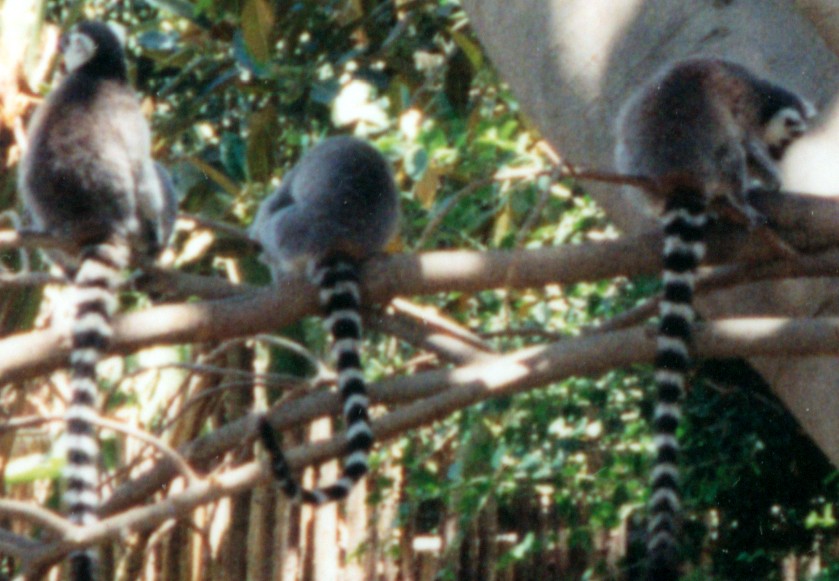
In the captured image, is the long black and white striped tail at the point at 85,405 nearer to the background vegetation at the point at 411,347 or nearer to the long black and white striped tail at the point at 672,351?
the background vegetation at the point at 411,347

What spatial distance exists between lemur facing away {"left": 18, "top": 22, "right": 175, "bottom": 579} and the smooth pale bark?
Result: 53.9 inches

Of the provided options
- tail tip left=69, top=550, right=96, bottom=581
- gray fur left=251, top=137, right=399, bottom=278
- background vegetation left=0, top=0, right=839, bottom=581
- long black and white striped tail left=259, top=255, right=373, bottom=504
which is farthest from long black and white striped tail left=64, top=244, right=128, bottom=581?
background vegetation left=0, top=0, right=839, bottom=581

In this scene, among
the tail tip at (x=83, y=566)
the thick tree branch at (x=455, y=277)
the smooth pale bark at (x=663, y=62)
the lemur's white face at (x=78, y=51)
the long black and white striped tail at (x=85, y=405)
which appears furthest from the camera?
the lemur's white face at (x=78, y=51)

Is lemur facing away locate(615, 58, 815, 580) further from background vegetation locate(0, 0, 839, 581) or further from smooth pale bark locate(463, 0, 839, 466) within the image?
background vegetation locate(0, 0, 839, 581)

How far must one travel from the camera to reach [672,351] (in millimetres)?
2941

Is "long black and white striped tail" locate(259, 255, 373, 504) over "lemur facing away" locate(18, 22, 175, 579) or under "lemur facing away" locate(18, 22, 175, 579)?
under

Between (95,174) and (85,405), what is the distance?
1268 millimetres

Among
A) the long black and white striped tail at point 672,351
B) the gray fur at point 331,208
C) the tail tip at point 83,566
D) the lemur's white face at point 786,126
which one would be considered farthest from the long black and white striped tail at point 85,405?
the lemur's white face at point 786,126

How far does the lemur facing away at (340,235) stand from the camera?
129 inches

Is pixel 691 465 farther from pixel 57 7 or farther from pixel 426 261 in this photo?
pixel 57 7

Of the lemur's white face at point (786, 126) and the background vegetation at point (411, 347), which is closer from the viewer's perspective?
the lemur's white face at point (786, 126)

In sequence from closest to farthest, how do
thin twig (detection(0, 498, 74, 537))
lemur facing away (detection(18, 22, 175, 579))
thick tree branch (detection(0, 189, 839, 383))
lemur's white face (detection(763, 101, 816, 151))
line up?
thin twig (detection(0, 498, 74, 537)), thick tree branch (detection(0, 189, 839, 383)), lemur's white face (detection(763, 101, 816, 151)), lemur facing away (detection(18, 22, 175, 579))

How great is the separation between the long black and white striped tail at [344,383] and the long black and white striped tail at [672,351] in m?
0.76

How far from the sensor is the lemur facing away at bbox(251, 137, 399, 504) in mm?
3277
